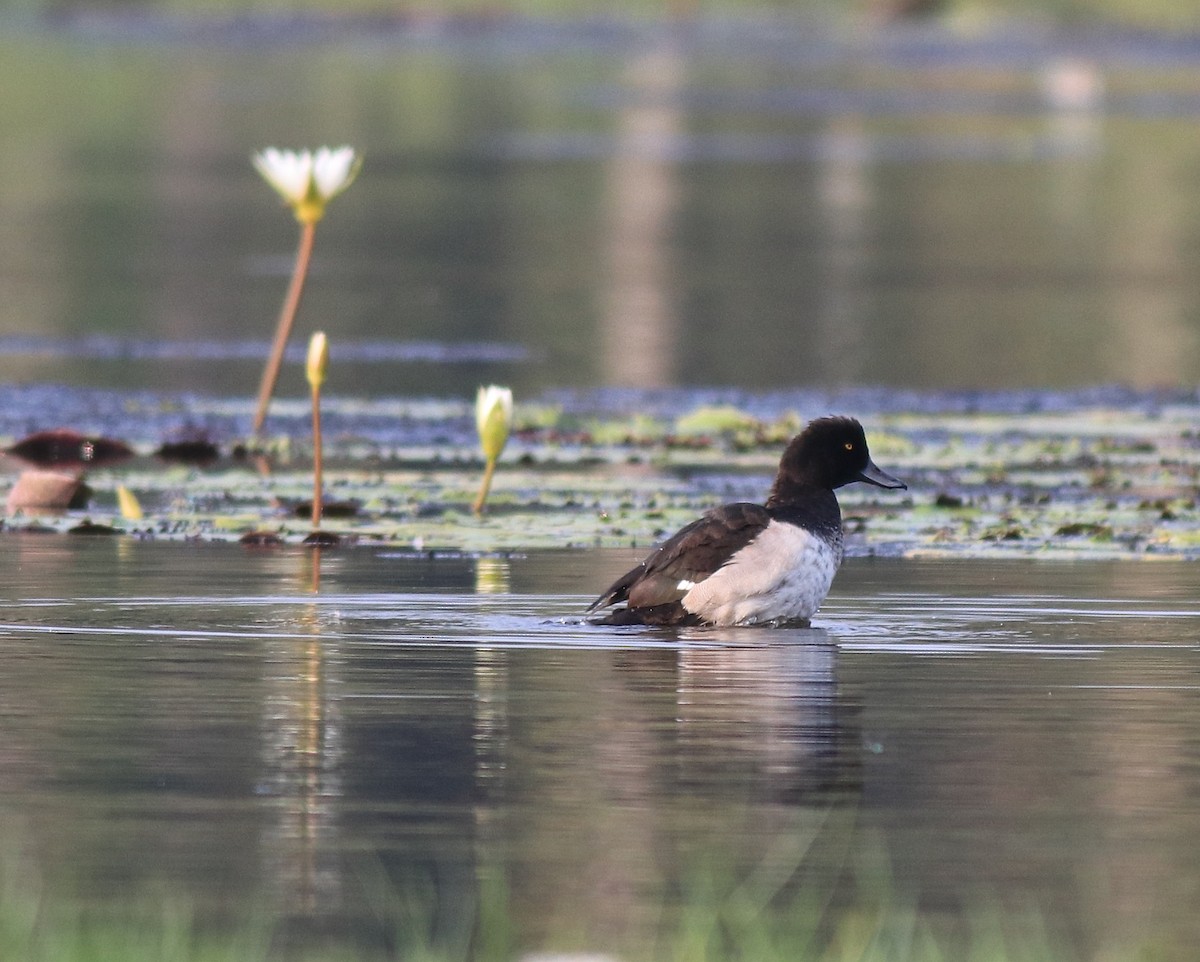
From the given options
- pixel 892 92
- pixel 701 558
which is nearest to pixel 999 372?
pixel 701 558

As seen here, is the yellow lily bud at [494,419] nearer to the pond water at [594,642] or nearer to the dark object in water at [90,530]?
the pond water at [594,642]

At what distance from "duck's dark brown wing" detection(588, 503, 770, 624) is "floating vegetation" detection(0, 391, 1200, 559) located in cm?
182

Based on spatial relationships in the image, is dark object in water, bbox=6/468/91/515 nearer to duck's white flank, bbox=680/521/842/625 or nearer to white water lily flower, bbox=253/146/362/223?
white water lily flower, bbox=253/146/362/223

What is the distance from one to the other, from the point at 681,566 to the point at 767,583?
10.2 inches

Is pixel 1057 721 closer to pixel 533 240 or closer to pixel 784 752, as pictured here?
pixel 784 752

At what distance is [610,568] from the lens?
11086 mm

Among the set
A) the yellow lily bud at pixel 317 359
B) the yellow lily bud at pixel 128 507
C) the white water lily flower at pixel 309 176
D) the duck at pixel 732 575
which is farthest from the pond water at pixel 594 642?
the white water lily flower at pixel 309 176

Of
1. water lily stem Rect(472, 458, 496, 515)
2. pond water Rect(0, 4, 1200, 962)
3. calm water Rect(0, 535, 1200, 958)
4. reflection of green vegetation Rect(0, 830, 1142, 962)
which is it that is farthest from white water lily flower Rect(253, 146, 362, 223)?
reflection of green vegetation Rect(0, 830, 1142, 962)

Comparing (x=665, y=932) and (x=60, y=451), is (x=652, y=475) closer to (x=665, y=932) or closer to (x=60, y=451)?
(x=60, y=451)

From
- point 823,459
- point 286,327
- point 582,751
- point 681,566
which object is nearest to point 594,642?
point 681,566

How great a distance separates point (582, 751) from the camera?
300 inches

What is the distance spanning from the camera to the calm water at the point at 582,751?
20.4 ft

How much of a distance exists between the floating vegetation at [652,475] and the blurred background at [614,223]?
1.73 metres

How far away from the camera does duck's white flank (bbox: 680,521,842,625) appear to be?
9.72 meters
